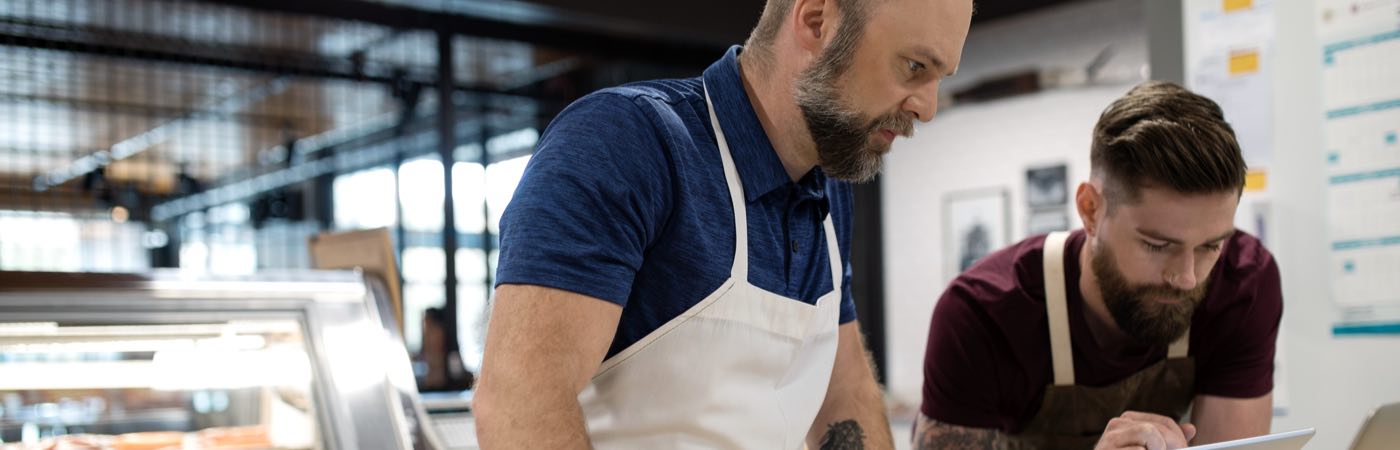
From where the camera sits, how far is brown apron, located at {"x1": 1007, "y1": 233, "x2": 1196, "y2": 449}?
178 centimetres

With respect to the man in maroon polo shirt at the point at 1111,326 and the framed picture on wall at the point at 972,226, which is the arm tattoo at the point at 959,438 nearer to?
the man in maroon polo shirt at the point at 1111,326

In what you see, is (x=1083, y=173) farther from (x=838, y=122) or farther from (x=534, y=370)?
(x=534, y=370)

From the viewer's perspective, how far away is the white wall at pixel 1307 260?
2.10 m

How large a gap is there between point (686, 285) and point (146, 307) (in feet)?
3.21

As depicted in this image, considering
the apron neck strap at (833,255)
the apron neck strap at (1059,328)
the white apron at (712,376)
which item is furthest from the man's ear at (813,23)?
the apron neck strap at (1059,328)

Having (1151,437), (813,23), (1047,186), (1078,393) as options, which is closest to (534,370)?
(813,23)

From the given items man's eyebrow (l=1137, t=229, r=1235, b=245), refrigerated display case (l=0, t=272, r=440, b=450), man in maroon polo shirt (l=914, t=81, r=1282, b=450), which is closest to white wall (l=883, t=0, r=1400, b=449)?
man in maroon polo shirt (l=914, t=81, r=1282, b=450)

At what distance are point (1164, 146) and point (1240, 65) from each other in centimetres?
81

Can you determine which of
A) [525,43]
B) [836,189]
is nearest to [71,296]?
[836,189]

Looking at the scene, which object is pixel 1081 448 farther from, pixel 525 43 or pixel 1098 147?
pixel 525 43

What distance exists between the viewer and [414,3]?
5.00 metres

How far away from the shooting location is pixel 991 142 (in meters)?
5.48

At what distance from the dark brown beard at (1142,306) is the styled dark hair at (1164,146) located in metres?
0.10

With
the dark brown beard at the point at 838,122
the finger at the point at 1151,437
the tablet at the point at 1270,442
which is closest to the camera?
the tablet at the point at 1270,442
